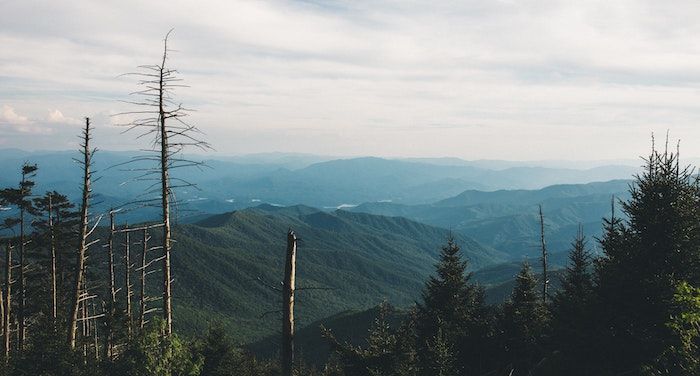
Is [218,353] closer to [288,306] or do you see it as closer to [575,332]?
[288,306]

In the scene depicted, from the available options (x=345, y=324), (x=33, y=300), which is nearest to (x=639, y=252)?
(x=33, y=300)

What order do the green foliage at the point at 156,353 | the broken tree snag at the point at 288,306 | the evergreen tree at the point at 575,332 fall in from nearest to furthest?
1. the broken tree snag at the point at 288,306
2. the green foliage at the point at 156,353
3. the evergreen tree at the point at 575,332

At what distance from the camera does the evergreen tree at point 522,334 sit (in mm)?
26484

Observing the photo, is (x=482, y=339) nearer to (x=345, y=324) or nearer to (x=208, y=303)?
(x=345, y=324)

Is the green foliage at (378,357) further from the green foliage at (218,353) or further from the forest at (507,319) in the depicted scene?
the green foliage at (218,353)

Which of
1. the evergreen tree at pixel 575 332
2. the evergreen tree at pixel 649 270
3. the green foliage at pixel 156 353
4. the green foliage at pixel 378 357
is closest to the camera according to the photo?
the green foliage at pixel 156 353

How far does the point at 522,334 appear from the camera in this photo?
88.1 ft

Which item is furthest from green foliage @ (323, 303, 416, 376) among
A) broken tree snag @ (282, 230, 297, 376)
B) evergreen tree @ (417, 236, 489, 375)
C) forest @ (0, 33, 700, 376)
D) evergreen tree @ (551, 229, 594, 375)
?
evergreen tree @ (417, 236, 489, 375)

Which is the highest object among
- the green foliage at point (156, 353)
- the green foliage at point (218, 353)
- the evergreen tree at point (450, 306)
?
the green foliage at point (156, 353)

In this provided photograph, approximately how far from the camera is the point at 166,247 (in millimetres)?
17609

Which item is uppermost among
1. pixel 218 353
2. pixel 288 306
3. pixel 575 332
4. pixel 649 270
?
pixel 649 270

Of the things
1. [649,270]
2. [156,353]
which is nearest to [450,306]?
[649,270]

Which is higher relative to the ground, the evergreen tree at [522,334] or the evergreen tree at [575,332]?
the evergreen tree at [575,332]

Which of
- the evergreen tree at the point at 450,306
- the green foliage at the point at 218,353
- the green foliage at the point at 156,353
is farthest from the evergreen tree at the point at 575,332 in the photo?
the green foliage at the point at 218,353
